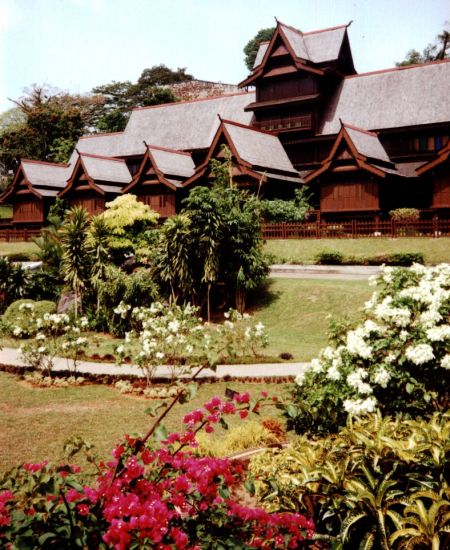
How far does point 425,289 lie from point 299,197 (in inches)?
943

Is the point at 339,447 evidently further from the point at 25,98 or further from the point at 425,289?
the point at 25,98

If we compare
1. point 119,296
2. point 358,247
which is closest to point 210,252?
point 119,296

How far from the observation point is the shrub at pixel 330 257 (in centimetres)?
2228

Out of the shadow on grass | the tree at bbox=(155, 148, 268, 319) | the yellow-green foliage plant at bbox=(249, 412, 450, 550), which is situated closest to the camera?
the yellow-green foliage plant at bbox=(249, 412, 450, 550)

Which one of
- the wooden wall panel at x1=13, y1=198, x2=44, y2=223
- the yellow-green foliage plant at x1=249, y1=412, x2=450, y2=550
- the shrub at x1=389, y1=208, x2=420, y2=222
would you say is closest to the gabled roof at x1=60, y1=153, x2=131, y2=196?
the wooden wall panel at x1=13, y1=198, x2=44, y2=223

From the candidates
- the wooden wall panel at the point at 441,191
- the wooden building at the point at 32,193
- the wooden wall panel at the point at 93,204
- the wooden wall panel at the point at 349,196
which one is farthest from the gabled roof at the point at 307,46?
the wooden building at the point at 32,193

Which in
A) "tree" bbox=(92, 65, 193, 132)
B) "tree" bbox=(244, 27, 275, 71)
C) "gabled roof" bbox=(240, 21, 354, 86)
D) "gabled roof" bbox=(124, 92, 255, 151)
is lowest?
"gabled roof" bbox=(124, 92, 255, 151)

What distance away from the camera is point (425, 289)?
646 cm

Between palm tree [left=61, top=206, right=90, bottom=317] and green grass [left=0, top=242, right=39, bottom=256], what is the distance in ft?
35.5

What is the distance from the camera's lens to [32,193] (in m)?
37.4

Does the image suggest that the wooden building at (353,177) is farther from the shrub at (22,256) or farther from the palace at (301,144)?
the shrub at (22,256)

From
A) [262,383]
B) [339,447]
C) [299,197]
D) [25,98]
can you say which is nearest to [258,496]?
[339,447]

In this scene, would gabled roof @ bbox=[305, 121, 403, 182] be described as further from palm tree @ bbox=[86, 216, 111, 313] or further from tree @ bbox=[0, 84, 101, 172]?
tree @ bbox=[0, 84, 101, 172]

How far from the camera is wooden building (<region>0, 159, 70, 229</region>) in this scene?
37594mm
